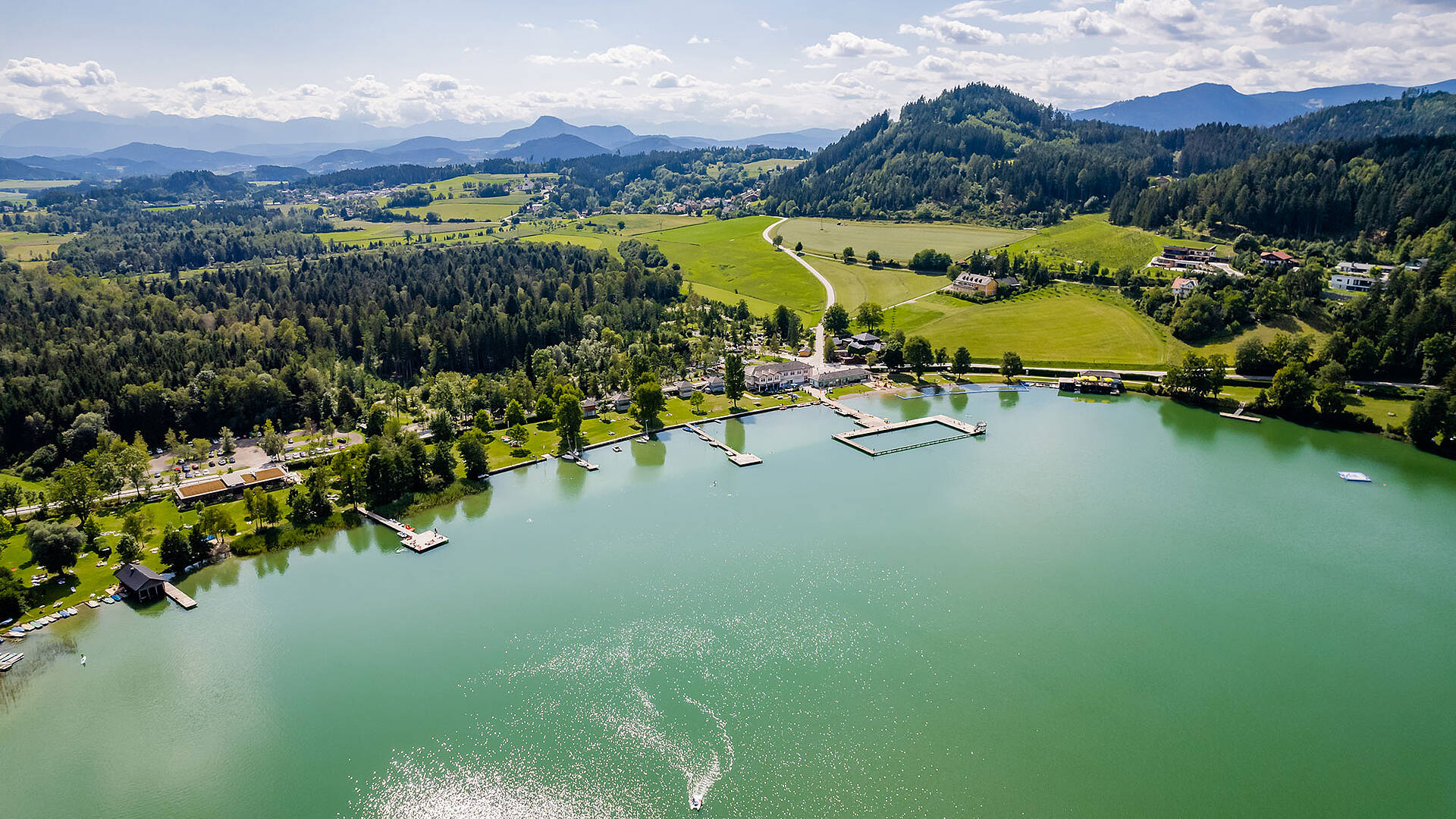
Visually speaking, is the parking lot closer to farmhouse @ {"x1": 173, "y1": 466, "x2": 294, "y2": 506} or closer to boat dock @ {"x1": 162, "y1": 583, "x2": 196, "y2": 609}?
farmhouse @ {"x1": 173, "y1": 466, "x2": 294, "y2": 506}

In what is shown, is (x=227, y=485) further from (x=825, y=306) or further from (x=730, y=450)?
(x=825, y=306)

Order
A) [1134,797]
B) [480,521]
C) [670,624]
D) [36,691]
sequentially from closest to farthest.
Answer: [1134,797] < [36,691] < [670,624] < [480,521]

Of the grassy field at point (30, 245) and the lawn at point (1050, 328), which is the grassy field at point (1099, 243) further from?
the grassy field at point (30, 245)

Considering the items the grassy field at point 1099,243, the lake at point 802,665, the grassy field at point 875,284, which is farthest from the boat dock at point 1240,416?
the grassy field at point 875,284

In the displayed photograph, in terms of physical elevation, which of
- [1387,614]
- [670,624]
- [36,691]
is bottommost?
[36,691]

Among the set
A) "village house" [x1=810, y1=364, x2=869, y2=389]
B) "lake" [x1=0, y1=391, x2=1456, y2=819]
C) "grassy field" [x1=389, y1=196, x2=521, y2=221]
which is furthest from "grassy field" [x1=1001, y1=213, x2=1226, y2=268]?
"grassy field" [x1=389, y1=196, x2=521, y2=221]

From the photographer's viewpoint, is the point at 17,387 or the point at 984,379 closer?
the point at 17,387

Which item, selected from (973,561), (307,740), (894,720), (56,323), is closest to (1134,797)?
(894,720)

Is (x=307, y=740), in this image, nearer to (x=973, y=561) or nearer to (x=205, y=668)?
(x=205, y=668)
